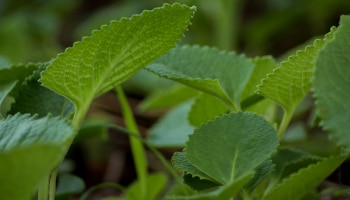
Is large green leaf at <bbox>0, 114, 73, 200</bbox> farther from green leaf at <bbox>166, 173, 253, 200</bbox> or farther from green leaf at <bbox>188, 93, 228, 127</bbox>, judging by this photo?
green leaf at <bbox>188, 93, 228, 127</bbox>

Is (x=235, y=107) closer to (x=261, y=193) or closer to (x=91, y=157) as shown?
(x=261, y=193)

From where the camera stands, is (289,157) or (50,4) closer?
(289,157)

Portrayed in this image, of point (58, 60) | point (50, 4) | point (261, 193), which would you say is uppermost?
point (50, 4)

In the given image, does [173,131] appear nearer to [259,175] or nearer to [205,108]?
[205,108]

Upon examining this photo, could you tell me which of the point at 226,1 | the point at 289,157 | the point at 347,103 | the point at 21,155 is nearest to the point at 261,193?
the point at 289,157

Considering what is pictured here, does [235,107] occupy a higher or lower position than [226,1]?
lower

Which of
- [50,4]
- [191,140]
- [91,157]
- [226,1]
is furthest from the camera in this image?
[50,4]
